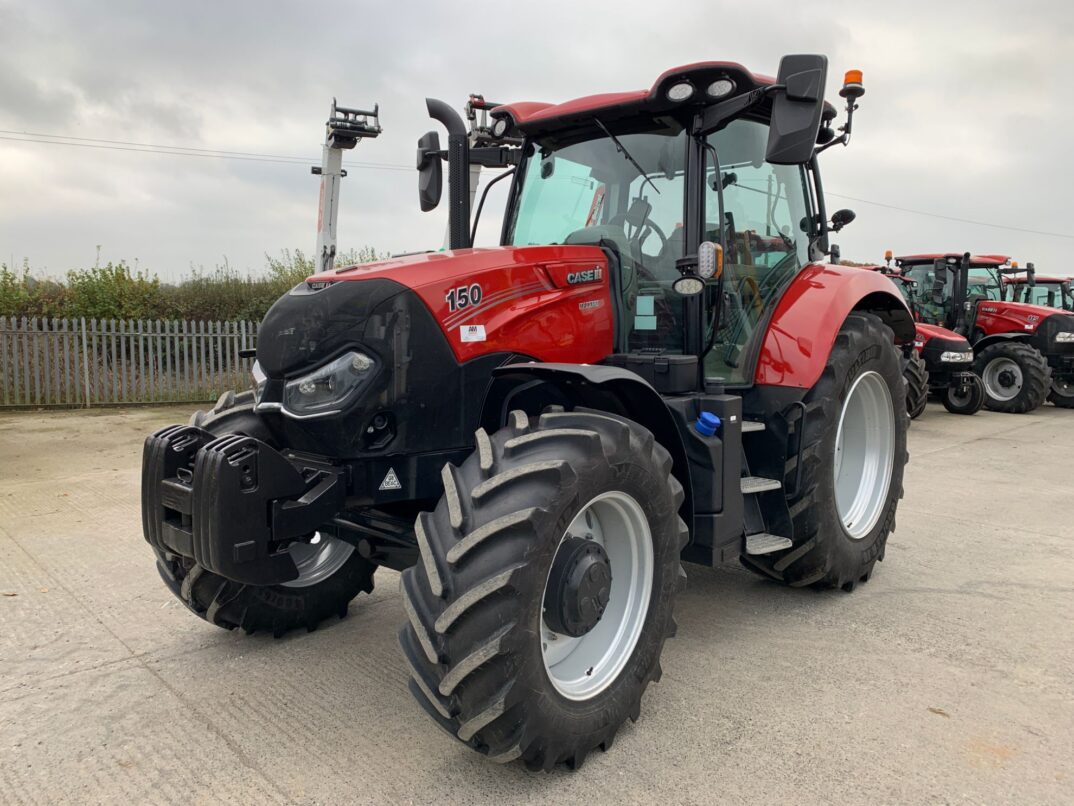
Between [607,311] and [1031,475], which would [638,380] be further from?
[1031,475]

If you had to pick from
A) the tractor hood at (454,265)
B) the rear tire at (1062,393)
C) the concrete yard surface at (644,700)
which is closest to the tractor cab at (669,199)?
the tractor hood at (454,265)

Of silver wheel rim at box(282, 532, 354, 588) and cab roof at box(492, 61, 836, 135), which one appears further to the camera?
silver wheel rim at box(282, 532, 354, 588)

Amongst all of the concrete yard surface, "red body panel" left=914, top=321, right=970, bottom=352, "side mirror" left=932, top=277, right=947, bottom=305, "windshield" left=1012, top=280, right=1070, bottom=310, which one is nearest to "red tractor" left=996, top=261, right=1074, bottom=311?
"windshield" left=1012, top=280, right=1070, bottom=310

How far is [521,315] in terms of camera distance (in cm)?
314

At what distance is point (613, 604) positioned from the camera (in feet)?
9.45

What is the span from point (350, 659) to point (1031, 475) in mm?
7060

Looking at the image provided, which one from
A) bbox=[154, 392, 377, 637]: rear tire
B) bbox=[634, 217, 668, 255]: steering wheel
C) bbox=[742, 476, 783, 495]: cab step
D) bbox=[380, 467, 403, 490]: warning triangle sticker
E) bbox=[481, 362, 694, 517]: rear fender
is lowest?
bbox=[154, 392, 377, 637]: rear tire

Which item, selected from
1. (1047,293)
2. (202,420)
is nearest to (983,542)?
(202,420)

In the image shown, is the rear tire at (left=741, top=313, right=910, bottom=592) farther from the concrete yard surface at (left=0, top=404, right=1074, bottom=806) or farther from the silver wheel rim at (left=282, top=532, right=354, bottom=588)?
the silver wheel rim at (left=282, top=532, right=354, bottom=588)

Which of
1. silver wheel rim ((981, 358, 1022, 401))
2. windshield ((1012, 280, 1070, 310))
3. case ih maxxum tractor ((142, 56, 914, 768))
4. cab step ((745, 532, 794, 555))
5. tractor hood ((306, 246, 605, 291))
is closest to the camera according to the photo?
case ih maxxum tractor ((142, 56, 914, 768))

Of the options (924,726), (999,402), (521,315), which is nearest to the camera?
(924,726)

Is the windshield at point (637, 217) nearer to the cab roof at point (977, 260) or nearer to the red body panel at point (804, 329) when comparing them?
the red body panel at point (804, 329)

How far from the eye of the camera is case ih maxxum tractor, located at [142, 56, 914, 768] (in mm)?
2404

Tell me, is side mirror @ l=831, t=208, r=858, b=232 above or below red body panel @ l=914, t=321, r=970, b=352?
above
